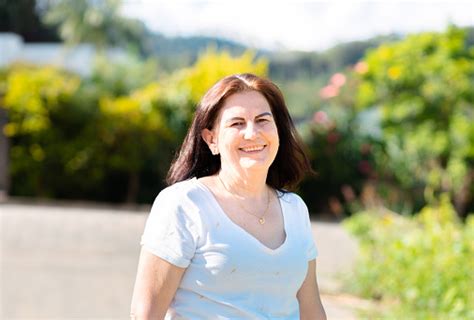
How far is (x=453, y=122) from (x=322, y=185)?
15.8 feet

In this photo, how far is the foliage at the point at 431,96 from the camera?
40.2ft

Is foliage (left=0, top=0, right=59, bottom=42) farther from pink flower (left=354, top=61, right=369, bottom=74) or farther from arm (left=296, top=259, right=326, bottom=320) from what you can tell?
arm (left=296, top=259, right=326, bottom=320)

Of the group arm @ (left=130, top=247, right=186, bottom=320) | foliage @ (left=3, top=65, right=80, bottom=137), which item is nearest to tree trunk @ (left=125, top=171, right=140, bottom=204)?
foliage @ (left=3, top=65, right=80, bottom=137)

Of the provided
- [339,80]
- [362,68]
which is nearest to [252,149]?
[362,68]

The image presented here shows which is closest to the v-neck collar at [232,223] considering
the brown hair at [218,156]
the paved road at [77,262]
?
the brown hair at [218,156]

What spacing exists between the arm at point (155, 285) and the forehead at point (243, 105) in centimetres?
42

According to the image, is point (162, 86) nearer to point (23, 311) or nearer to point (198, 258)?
point (23, 311)

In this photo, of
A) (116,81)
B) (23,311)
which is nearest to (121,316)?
(23,311)

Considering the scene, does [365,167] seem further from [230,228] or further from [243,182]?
[230,228]

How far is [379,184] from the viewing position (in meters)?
15.7

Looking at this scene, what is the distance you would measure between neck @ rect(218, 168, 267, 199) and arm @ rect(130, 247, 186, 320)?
278 mm

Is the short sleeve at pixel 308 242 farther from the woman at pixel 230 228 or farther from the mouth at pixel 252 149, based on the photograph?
the mouth at pixel 252 149

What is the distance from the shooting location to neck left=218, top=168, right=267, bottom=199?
2.23 metres

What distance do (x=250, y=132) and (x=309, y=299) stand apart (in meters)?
0.51
